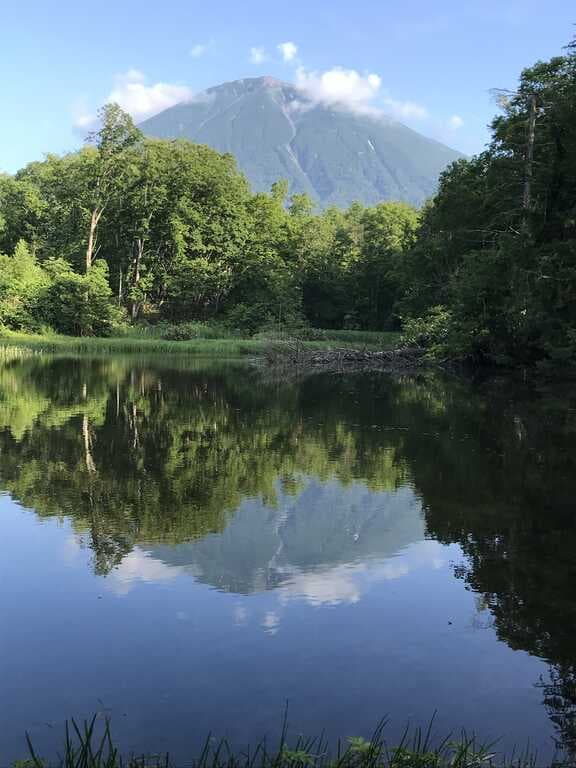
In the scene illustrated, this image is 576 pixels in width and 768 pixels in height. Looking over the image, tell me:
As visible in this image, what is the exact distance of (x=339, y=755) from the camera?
371cm

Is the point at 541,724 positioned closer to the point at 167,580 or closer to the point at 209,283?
the point at 167,580

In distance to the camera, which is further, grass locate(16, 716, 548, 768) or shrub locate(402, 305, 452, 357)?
shrub locate(402, 305, 452, 357)

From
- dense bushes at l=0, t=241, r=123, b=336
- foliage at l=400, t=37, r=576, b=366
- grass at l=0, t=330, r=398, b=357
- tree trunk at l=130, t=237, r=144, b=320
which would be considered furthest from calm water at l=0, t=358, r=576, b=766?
tree trunk at l=130, t=237, r=144, b=320

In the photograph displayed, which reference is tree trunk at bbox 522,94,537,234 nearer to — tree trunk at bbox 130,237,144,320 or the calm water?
the calm water

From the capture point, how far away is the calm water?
4.47 meters

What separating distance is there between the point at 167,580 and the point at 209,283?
57.5 m

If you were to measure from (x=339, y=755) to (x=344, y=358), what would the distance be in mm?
37245

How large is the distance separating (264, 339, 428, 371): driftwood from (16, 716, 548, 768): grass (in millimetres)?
34662

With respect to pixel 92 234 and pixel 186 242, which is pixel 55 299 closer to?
pixel 92 234

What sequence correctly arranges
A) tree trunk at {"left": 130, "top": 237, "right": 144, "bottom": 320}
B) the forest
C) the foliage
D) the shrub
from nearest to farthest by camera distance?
the foliage, the shrub, the forest, tree trunk at {"left": 130, "top": 237, "right": 144, "bottom": 320}

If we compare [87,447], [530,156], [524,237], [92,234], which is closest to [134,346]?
[92,234]

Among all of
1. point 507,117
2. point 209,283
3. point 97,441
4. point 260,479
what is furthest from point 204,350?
point 260,479

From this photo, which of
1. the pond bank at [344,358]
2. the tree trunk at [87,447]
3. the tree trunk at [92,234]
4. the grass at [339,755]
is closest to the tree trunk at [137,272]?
the tree trunk at [92,234]

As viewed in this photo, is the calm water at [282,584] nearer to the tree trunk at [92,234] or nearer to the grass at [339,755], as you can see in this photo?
the grass at [339,755]
